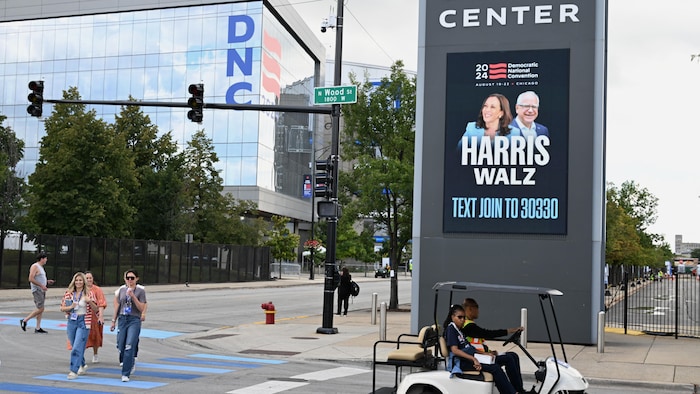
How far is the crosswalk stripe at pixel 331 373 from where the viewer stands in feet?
42.5

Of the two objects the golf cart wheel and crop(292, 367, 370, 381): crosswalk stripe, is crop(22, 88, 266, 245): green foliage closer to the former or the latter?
crop(292, 367, 370, 381): crosswalk stripe

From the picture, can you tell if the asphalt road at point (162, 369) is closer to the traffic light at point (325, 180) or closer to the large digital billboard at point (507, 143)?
the traffic light at point (325, 180)

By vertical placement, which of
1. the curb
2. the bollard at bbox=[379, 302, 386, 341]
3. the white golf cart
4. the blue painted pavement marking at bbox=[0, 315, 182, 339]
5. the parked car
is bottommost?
the parked car

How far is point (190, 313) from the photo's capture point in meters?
27.1

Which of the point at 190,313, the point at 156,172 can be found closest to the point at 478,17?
the point at 190,313

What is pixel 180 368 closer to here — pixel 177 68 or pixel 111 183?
pixel 111 183

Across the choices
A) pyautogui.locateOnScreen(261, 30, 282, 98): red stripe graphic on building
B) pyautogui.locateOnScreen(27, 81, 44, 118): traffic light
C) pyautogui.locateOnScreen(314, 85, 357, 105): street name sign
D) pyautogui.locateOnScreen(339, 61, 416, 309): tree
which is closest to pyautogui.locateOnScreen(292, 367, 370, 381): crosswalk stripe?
pyautogui.locateOnScreen(314, 85, 357, 105): street name sign

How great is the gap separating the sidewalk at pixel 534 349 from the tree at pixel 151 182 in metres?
32.9

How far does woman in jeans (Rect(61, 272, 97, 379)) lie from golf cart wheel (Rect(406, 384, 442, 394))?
19.0 feet

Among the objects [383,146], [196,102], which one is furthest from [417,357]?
[383,146]

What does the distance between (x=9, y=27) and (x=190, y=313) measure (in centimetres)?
6404

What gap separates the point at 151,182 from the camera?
55.1 m

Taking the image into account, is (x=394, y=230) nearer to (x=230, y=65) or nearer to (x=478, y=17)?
(x=478, y=17)

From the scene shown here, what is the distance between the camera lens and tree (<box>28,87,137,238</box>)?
1722 inches
